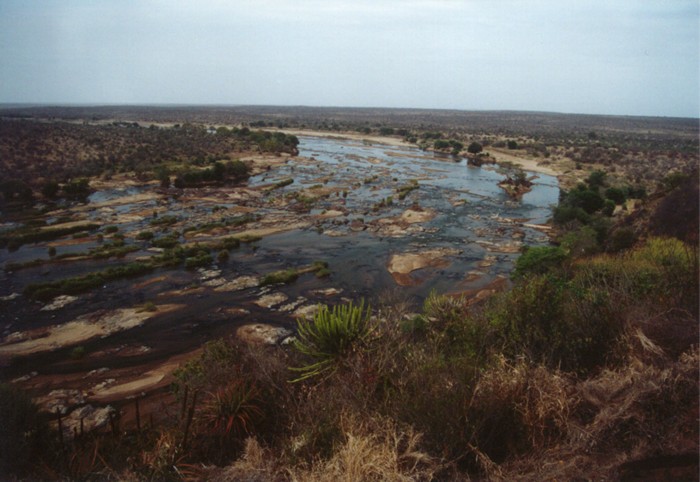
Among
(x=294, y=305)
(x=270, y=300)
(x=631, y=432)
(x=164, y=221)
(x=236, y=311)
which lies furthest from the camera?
(x=164, y=221)

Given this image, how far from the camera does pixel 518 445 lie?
5746 mm

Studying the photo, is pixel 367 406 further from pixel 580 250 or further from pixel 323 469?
pixel 580 250

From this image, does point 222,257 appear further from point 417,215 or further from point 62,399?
point 417,215

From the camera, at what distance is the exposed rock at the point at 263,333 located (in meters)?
14.7

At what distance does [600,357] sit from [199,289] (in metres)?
16.6

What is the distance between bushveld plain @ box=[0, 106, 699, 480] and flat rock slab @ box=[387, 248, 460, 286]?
14 cm

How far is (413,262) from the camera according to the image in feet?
74.9

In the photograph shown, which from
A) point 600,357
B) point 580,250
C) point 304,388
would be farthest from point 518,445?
point 580,250

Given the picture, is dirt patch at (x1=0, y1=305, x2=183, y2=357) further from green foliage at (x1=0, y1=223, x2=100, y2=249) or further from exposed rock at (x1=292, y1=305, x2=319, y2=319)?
green foliage at (x1=0, y1=223, x2=100, y2=249)

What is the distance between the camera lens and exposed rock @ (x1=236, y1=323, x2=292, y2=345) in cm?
1466

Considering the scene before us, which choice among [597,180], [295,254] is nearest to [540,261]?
[295,254]

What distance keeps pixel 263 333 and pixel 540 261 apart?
39.0 feet

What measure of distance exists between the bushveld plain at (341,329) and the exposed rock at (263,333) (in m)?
0.09

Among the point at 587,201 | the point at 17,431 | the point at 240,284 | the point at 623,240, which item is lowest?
the point at 240,284
